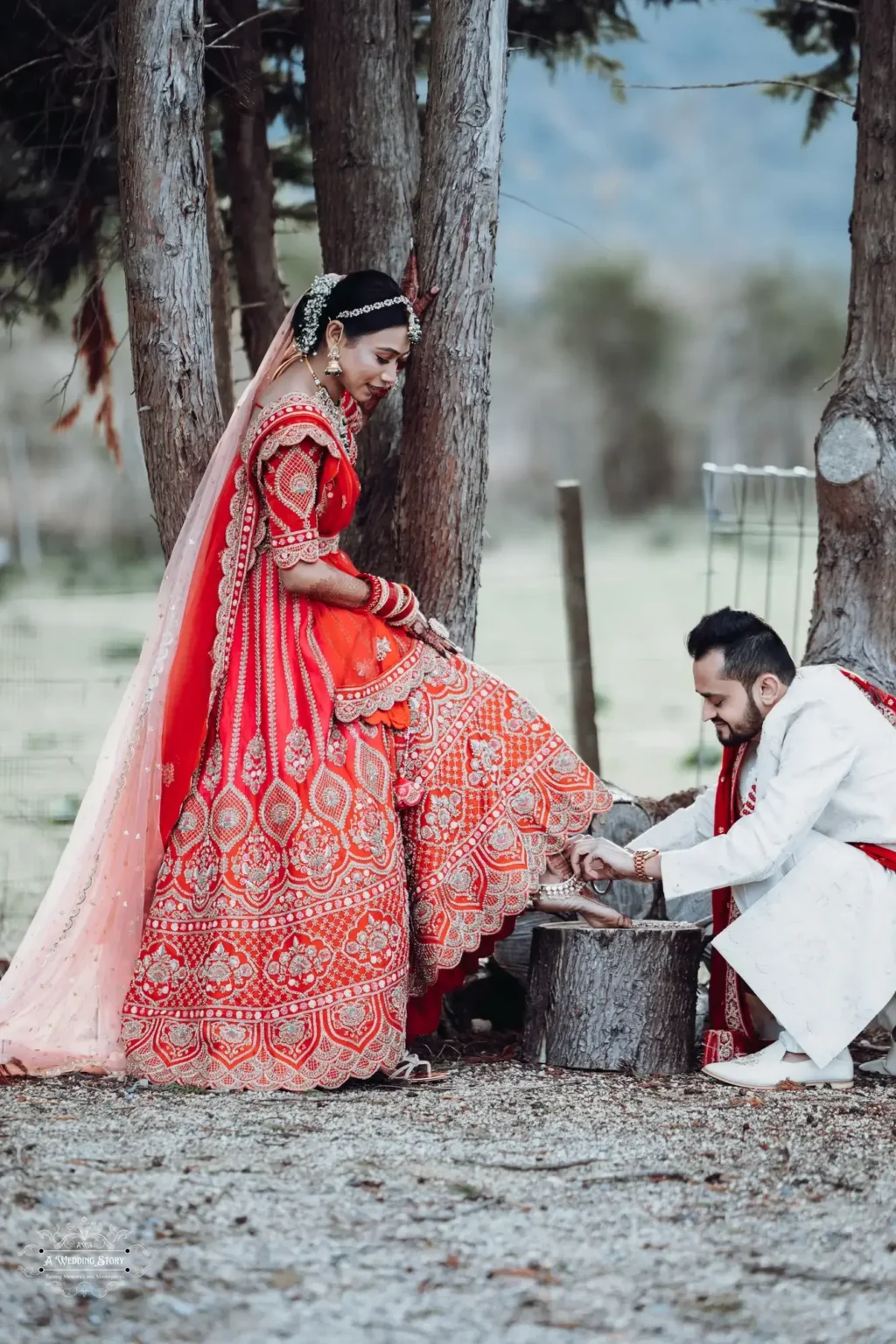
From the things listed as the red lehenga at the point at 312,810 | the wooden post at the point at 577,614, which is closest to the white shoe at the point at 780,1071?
the red lehenga at the point at 312,810

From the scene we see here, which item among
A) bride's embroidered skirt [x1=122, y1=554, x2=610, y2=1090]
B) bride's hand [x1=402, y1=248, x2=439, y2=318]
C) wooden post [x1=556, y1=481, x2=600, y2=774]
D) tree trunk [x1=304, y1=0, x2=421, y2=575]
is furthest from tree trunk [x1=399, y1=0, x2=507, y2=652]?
wooden post [x1=556, y1=481, x2=600, y2=774]

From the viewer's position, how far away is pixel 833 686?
141 inches

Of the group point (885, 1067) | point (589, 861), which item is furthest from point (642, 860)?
point (885, 1067)

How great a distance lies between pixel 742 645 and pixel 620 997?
85 centimetres

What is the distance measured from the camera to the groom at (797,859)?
347 centimetres

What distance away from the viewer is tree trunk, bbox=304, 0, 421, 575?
15.5ft

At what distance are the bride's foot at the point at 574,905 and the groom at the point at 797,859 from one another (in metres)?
0.08

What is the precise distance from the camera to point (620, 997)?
3.59 metres

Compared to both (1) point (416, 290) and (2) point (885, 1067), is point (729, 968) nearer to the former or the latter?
(2) point (885, 1067)

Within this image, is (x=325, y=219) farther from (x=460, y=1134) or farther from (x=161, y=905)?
(x=460, y=1134)

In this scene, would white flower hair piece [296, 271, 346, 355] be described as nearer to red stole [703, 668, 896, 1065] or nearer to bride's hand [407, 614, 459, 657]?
bride's hand [407, 614, 459, 657]

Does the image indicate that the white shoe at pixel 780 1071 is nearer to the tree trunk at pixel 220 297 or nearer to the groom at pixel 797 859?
the groom at pixel 797 859

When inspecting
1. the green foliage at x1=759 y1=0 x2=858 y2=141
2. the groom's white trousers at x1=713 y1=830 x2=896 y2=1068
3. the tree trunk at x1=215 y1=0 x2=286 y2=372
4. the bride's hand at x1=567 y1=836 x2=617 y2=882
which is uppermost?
the green foliage at x1=759 y1=0 x2=858 y2=141

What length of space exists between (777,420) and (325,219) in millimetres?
18140
